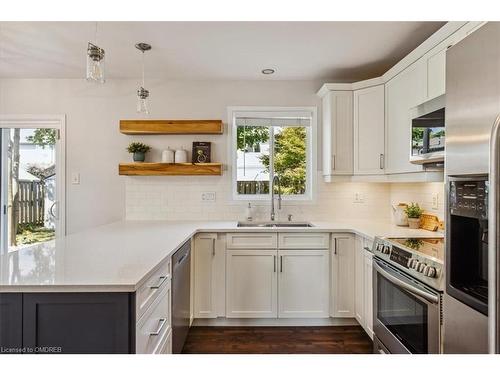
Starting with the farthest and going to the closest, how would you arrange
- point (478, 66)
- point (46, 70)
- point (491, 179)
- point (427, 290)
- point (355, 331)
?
point (46, 70)
point (355, 331)
point (427, 290)
point (478, 66)
point (491, 179)

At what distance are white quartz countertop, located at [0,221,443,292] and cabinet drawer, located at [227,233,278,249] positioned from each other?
1.54ft

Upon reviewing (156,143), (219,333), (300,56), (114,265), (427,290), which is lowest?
(219,333)

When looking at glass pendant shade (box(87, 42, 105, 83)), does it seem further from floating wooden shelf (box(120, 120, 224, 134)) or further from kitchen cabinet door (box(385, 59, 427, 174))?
kitchen cabinet door (box(385, 59, 427, 174))

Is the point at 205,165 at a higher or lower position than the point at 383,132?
lower

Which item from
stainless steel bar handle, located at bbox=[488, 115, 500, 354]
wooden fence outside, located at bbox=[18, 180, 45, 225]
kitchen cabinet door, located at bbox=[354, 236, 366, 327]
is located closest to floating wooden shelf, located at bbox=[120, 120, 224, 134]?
wooden fence outside, located at bbox=[18, 180, 45, 225]

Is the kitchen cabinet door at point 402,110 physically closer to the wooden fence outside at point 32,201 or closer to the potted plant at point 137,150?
the potted plant at point 137,150

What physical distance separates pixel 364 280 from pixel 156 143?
243 centimetres

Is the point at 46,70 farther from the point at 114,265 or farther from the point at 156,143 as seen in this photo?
the point at 114,265

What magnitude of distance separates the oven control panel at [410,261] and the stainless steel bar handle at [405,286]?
6cm

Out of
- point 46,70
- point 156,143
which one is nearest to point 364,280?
point 156,143

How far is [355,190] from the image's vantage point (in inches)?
136

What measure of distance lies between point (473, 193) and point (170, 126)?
276 centimetres

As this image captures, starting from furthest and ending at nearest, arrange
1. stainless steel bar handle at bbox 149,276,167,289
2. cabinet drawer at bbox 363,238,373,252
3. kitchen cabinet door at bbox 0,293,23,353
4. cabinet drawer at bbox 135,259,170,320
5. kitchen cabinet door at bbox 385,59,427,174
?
cabinet drawer at bbox 363,238,373,252
kitchen cabinet door at bbox 385,59,427,174
stainless steel bar handle at bbox 149,276,167,289
cabinet drawer at bbox 135,259,170,320
kitchen cabinet door at bbox 0,293,23,353

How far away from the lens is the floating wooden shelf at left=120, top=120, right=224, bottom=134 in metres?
3.28
